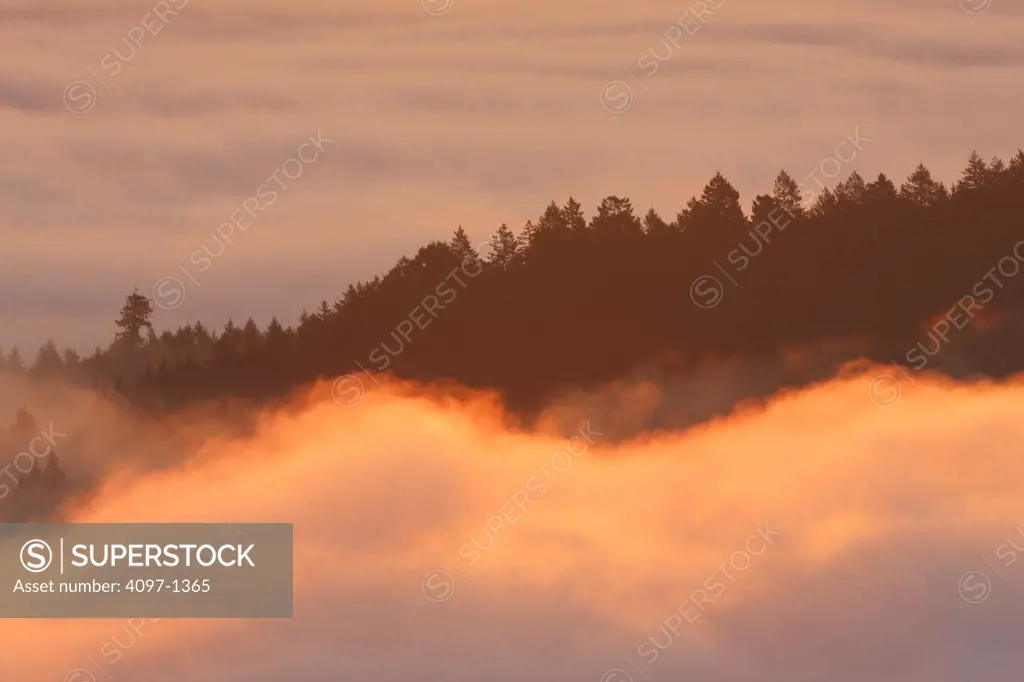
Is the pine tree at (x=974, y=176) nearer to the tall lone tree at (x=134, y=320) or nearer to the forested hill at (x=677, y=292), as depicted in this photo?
the forested hill at (x=677, y=292)

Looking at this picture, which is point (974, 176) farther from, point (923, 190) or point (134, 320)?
point (134, 320)

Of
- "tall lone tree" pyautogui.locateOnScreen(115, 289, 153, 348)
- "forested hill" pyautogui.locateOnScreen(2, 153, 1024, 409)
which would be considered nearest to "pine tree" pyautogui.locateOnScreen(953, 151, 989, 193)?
"forested hill" pyautogui.locateOnScreen(2, 153, 1024, 409)

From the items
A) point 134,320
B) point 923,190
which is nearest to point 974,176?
point 923,190

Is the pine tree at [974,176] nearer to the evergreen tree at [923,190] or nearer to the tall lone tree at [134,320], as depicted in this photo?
the evergreen tree at [923,190]

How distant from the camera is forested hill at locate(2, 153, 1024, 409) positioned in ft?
220

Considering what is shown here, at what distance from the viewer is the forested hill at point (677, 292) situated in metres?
67.1

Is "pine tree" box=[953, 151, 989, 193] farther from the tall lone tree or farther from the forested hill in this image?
the tall lone tree

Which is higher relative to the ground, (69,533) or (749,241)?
(749,241)

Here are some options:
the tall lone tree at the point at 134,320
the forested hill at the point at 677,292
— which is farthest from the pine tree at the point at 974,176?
the tall lone tree at the point at 134,320

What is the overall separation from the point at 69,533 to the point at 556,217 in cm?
2851

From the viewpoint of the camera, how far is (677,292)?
7031cm

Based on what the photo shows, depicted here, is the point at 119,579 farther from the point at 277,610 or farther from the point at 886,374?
the point at 886,374

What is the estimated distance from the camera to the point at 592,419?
212 ft

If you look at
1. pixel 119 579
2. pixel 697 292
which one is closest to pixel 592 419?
pixel 697 292
